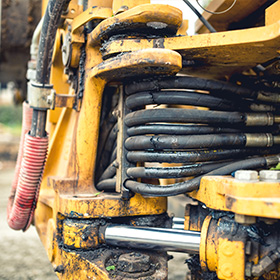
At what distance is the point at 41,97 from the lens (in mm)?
1812

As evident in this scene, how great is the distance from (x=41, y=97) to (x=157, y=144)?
27.7 inches

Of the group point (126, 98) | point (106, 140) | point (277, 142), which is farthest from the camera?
point (106, 140)

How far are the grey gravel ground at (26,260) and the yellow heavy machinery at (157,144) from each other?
756 mm

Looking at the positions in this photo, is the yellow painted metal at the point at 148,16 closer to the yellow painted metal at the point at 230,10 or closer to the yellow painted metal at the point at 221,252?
the yellow painted metal at the point at 230,10

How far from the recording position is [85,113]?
5.63 feet

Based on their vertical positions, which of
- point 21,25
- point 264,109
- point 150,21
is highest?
point 21,25

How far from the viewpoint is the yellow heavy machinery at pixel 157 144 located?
4.00ft

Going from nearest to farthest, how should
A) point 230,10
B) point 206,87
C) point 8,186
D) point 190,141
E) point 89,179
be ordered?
point 190,141 → point 206,87 → point 89,179 → point 230,10 → point 8,186

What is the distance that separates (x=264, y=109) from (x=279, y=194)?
50cm

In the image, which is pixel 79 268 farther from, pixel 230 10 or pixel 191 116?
pixel 230 10

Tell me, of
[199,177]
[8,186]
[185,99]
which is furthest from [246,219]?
[8,186]


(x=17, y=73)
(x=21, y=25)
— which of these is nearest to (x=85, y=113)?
(x=21, y=25)

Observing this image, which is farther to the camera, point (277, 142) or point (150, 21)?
point (277, 142)

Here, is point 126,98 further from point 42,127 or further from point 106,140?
point 42,127
